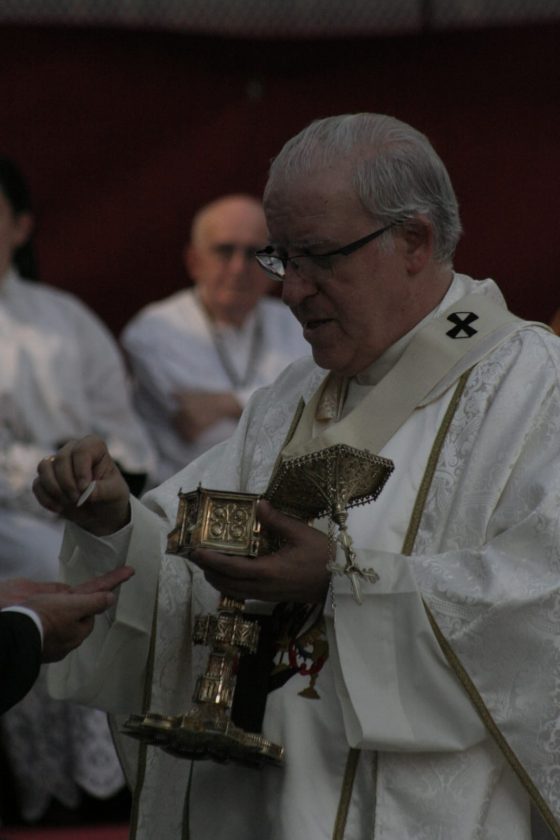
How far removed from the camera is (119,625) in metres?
3.84

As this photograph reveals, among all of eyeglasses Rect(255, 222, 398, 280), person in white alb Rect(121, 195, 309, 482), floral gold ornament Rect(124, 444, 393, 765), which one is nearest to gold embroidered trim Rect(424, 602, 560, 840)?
floral gold ornament Rect(124, 444, 393, 765)

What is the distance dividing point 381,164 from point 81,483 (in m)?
0.91

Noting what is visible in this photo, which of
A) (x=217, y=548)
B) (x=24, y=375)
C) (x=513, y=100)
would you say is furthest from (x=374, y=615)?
(x=513, y=100)

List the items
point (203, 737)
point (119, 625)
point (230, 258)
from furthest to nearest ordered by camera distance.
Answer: point (230, 258) → point (119, 625) → point (203, 737)

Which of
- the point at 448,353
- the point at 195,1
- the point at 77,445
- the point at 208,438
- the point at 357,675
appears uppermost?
the point at 195,1

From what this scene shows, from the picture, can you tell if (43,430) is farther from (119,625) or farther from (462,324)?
(462,324)

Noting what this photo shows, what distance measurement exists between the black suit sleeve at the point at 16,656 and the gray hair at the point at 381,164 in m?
1.07

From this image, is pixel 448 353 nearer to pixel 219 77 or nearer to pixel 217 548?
pixel 217 548

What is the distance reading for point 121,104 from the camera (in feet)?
29.1

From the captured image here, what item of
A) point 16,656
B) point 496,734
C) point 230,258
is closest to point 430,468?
point 496,734

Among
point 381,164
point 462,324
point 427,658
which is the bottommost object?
point 427,658

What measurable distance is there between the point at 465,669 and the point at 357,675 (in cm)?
21

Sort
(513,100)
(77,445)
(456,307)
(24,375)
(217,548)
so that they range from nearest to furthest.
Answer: (217,548), (77,445), (456,307), (24,375), (513,100)

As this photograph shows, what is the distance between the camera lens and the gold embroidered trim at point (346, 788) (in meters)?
3.49
